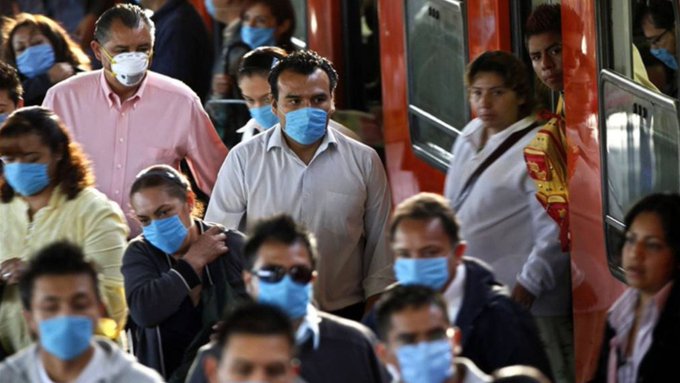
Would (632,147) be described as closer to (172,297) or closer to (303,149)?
(303,149)

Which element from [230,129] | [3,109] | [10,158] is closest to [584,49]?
[10,158]

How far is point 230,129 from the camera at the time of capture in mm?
12391

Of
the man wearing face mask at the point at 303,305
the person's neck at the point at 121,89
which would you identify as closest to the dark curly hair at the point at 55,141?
the man wearing face mask at the point at 303,305

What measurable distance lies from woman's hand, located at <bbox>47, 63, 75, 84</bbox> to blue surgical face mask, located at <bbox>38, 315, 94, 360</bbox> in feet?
16.9

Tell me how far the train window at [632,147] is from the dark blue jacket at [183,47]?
4436 millimetres

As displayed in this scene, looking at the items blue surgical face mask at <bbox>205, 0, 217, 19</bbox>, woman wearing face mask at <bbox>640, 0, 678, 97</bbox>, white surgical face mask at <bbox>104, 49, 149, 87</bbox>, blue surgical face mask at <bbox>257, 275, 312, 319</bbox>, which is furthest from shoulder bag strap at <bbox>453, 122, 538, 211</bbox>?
blue surgical face mask at <bbox>205, 0, 217, 19</bbox>

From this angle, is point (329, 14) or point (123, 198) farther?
point (329, 14)

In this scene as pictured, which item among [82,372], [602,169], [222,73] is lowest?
[82,372]

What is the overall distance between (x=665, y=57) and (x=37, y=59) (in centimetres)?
511

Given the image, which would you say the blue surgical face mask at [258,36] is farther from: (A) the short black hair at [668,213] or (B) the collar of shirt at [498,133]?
(A) the short black hair at [668,213]

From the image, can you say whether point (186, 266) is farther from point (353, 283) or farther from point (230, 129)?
point (230, 129)

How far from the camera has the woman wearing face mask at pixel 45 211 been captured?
8156mm

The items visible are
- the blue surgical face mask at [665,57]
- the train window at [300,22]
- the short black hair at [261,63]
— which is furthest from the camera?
the train window at [300,22]

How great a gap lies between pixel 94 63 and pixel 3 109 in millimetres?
3288
